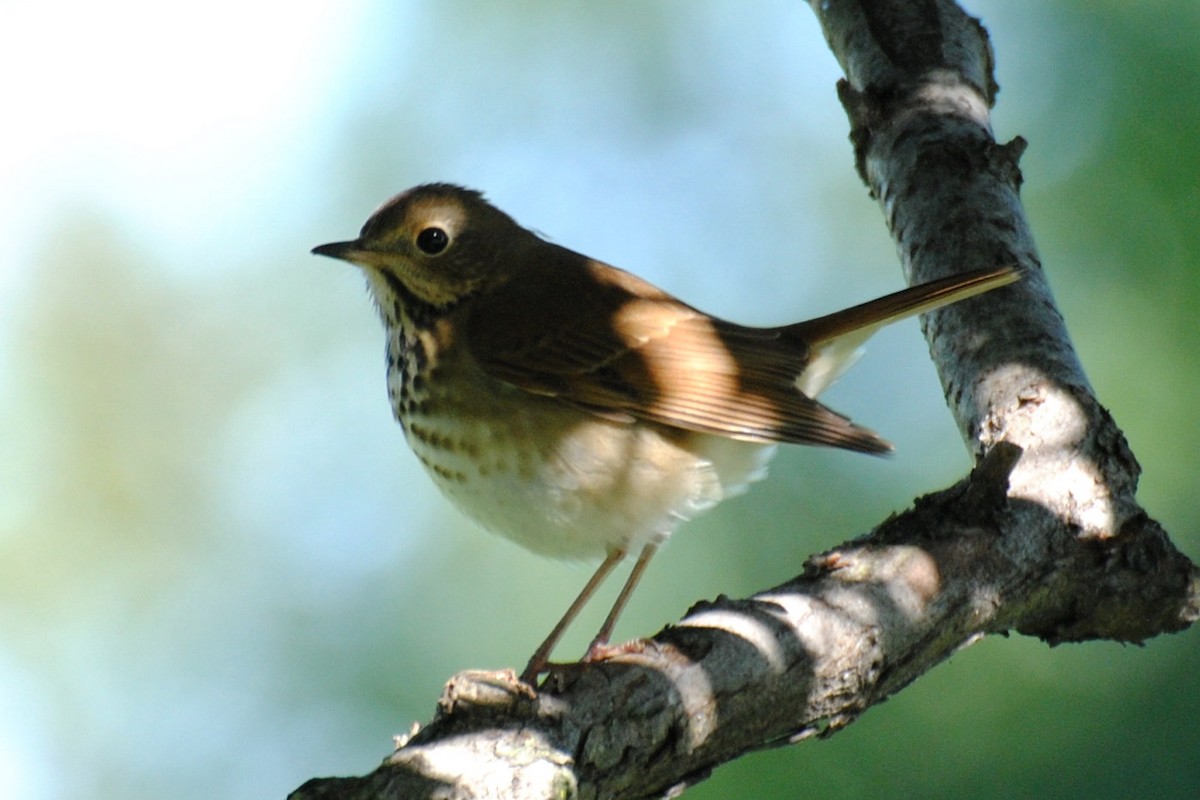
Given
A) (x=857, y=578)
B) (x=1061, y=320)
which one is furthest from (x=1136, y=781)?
(x=857, y=578)

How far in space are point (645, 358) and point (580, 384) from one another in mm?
258

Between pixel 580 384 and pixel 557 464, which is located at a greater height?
pixel 580 384

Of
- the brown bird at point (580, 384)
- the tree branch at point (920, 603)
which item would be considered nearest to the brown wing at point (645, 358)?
the brown bird at point (580, 384)

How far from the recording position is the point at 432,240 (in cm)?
464

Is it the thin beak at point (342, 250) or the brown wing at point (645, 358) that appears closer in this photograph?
the brown wing at point (645, 358)

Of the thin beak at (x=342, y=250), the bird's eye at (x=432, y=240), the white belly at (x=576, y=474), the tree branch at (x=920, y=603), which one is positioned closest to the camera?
the tree branch at (x=920, y=603)

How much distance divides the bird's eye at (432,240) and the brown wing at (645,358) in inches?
9.6

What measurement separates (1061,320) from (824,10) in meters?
2.01

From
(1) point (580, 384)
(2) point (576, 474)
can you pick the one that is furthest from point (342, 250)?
(2) point (576, 474)

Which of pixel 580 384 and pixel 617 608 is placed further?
pixel 580 384

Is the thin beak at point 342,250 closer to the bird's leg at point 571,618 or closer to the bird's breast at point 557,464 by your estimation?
the bird's breast at point 557,464

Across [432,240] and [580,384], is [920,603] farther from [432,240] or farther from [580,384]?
[432,240]

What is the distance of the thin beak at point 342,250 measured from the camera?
14.8ft

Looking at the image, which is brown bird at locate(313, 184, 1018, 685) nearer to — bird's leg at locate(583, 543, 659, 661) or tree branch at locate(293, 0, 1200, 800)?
bird's leg at locate(583, 543, 659, 661)
